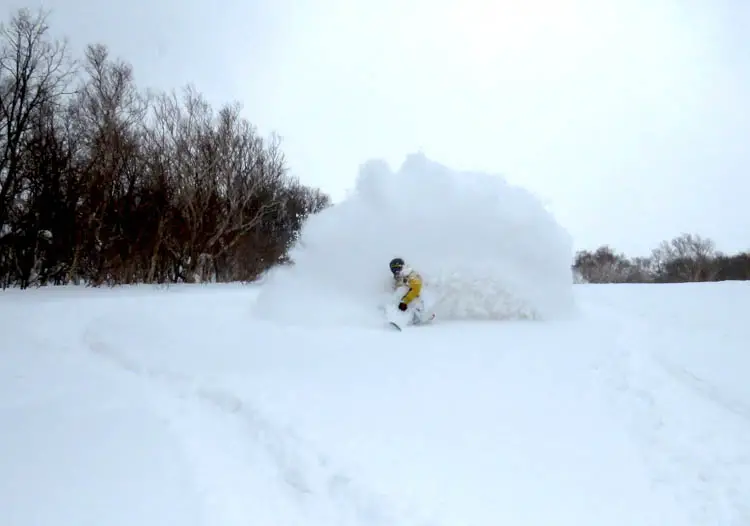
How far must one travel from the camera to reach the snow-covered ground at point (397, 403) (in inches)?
104

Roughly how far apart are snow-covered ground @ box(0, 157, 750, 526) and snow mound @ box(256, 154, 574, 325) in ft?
0.12

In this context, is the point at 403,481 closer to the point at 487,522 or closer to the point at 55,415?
the point at 487,522

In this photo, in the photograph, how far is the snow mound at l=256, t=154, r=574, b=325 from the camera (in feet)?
24.2

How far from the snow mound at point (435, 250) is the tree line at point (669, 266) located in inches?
1437

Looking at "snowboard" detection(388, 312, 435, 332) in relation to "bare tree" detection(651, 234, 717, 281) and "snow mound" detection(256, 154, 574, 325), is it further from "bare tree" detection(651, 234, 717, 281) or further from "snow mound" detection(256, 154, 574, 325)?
"bare tree" detection(651, 234, 717, 281)

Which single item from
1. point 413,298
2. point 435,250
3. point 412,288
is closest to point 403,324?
point 413,298

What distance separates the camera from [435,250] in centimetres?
768

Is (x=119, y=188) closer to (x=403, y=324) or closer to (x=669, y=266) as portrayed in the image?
(x=403, y=324)

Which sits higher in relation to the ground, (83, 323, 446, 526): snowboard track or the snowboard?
the snowboard

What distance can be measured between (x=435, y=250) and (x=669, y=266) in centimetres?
5105

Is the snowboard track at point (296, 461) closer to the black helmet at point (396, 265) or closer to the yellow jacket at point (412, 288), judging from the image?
A: the yellow jacket at point (412, 288)

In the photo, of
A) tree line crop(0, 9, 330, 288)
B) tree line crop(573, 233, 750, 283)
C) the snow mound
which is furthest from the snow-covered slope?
tree line crop(573, 233, 750, 283)

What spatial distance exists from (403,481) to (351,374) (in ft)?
5.80

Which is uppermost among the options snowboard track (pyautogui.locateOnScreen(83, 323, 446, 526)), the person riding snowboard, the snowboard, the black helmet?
the black helmet
